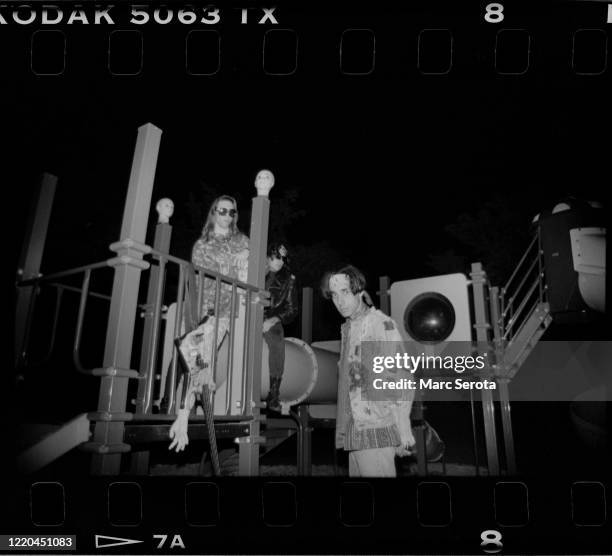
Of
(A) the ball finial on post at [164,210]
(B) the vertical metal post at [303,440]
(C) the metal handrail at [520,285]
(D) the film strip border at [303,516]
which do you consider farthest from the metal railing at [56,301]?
(C) the metal handrail at [520,285]

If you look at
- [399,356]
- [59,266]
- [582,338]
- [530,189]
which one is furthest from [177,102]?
[530,189]

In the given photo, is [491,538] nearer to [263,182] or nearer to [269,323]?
[269,323]

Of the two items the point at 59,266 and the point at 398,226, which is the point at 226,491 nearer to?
the point at 59,266

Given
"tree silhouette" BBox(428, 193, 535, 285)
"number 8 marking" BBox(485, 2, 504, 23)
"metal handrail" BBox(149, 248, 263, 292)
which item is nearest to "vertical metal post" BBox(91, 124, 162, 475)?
"metal handrail" BBox(149, 248, 263, 292)

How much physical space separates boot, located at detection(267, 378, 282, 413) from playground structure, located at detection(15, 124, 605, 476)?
0.07 m

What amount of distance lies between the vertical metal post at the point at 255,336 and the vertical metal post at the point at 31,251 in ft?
5.54

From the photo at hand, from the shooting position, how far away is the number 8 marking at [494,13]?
319 cm

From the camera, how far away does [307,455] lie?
543 cm

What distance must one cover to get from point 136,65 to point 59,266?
330cm

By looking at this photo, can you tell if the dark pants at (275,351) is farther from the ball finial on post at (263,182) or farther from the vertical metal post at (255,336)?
the ball finial on post at (263,182)

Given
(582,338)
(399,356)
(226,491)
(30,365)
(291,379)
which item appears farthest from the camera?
(582,338)

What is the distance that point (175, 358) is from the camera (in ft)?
11.1

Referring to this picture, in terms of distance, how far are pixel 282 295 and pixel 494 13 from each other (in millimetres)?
2928

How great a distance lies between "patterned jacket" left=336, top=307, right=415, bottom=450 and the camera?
311 centimetres
